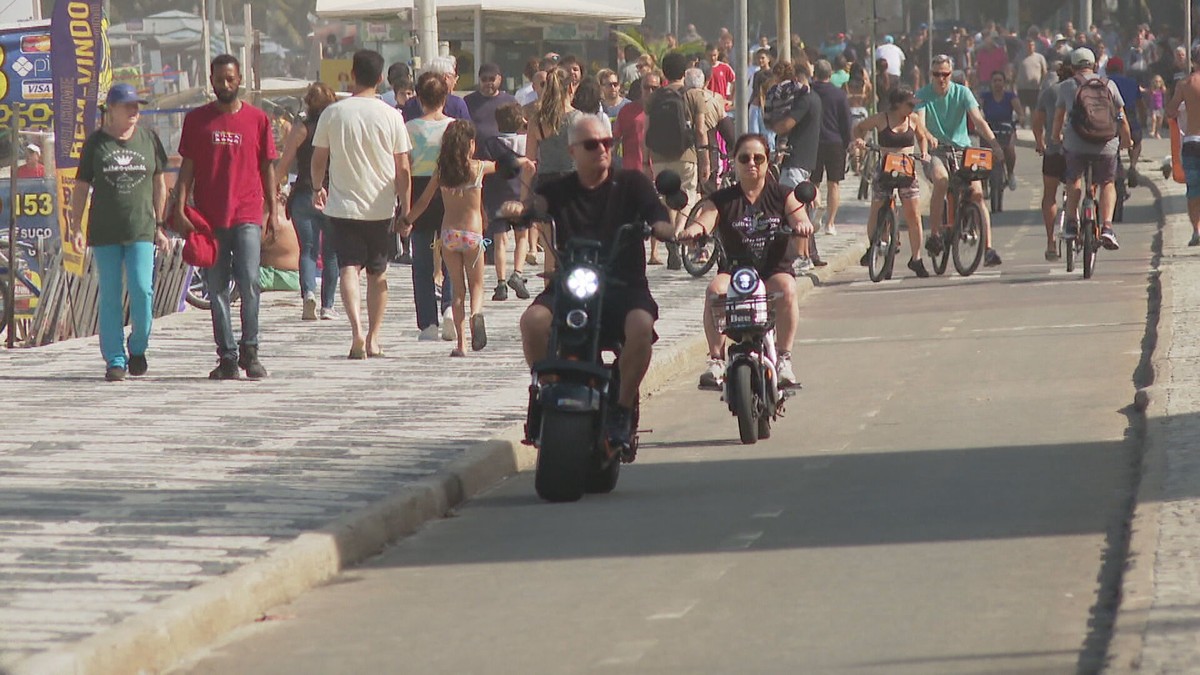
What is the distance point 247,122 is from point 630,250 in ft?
14.0

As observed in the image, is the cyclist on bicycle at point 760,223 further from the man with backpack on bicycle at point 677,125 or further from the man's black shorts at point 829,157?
the man's black shorts at point 829,157

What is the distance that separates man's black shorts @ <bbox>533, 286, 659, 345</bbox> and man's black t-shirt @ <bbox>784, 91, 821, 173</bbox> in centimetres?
1159

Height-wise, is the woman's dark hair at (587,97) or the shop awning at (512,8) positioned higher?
the shop awning at (512,8)

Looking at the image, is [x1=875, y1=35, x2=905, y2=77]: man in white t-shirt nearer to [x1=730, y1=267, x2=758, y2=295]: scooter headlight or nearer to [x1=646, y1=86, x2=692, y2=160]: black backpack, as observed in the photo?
[x1=646, y1=86, x2=692, y2=160]: black backpack

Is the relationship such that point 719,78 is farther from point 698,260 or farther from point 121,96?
point 121,96

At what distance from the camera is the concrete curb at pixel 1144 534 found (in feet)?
20.6

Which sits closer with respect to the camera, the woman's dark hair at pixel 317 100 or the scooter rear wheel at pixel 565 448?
the scooter rear wheel at pixel 565 448

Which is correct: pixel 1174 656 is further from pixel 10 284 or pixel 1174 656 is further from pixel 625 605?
pixel 10 284

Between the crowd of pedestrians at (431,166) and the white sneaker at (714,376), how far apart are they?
129 cm

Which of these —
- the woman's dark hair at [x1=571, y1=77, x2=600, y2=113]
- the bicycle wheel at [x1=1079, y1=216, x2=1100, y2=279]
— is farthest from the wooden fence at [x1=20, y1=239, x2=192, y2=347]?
the bicycle wheel at [x1=1079, y1=216, x2=1100, y2=279]

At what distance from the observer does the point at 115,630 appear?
21.6 ft

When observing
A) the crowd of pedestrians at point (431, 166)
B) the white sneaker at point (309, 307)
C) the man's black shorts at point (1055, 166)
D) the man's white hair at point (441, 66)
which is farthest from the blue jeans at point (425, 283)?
the man's black shorts at point (1055, 166)

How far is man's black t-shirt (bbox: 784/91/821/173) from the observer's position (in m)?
21.7

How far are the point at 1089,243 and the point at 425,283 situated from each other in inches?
243
